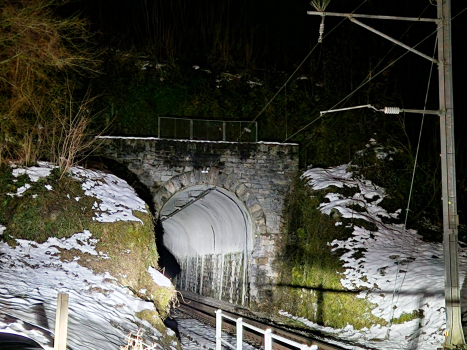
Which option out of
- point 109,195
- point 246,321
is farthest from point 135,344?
point 246,321

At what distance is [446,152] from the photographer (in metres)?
8.11

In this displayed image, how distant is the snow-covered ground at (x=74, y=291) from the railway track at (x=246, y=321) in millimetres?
1838

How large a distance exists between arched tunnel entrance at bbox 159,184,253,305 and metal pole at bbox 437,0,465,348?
1065 cm

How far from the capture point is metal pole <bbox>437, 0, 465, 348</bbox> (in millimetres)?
7715

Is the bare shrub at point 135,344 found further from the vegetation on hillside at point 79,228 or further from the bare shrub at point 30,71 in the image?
the bare shrub at point 30,71

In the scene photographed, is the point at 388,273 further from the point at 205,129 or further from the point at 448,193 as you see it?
the point at 205,129

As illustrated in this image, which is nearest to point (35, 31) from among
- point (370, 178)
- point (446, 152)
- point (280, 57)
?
point (446, 152)

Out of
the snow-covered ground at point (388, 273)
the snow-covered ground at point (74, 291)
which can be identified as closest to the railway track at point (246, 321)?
the snow-covered ground at point (388, 273)

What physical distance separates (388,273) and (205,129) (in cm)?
859

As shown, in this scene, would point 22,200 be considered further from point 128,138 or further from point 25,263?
point 128,138

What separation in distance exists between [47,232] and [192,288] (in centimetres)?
1321

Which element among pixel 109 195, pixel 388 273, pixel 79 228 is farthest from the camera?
pixel 109 195

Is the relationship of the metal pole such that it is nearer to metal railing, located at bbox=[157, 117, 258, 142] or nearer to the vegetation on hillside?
the vegetation on hillside

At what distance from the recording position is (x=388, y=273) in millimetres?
13023
